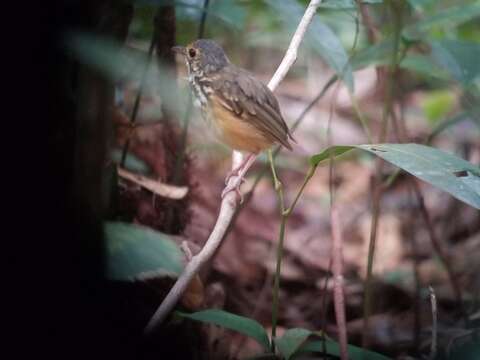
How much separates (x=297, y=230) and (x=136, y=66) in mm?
3044

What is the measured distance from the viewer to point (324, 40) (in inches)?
94.6

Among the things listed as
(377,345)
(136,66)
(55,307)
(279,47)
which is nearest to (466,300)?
(377,345)

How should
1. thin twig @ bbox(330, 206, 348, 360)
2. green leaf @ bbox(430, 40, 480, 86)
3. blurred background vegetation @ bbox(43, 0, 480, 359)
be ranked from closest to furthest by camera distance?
blurred background vegetation @ bbox(43, 0, 480, 359) < thin twig @ bbox(330, 206, 348, 360) < green leaf @ bbox(430, 40, 480, 86)

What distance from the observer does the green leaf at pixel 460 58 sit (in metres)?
2.47

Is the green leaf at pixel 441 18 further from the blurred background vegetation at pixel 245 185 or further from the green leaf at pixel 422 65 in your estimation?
the green leaf at pixel 422 65

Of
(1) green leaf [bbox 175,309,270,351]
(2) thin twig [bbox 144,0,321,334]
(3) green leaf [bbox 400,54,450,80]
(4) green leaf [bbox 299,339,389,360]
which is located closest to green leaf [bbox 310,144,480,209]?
(2) thin twig [bbox 144,0,321,334]

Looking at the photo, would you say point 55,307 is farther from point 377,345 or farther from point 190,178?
point 377,345

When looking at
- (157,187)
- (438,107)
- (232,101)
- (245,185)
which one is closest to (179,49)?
(232,101)

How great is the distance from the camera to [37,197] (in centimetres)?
138

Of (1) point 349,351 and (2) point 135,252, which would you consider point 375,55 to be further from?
(2) point 135,252

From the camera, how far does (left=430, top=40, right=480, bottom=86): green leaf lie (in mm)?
2473

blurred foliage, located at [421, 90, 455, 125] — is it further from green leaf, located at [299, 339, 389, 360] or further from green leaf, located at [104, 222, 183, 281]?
green leaf, located at [104, 222, 183, 281]

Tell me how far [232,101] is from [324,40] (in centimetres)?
40

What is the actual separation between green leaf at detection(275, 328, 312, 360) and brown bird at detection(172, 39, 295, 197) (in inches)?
28.2
